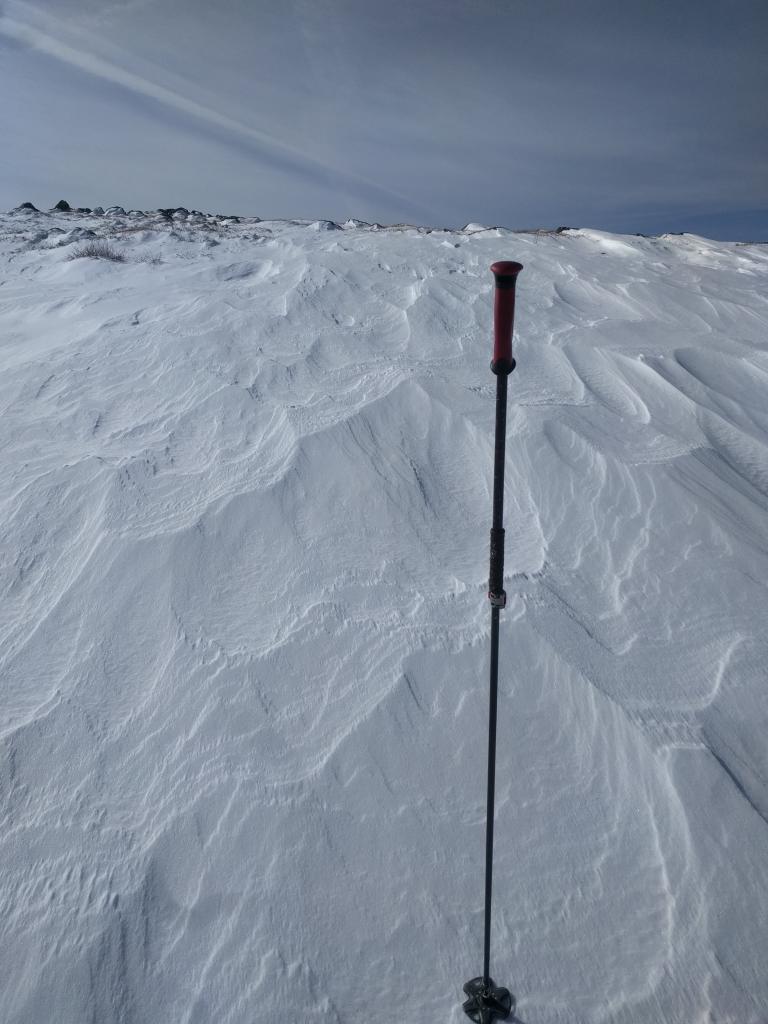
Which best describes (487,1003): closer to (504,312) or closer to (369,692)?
(369,692)

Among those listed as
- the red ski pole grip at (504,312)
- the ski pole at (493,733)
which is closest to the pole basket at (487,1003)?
the ski pole at (493,733)

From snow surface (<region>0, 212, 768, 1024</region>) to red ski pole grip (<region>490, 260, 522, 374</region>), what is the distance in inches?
40.2

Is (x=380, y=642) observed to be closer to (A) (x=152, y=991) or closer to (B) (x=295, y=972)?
(B) (x=295, y=972)

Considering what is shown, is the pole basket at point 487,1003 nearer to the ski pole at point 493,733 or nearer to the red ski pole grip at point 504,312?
the ski pole at point 493,733

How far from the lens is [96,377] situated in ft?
11.0

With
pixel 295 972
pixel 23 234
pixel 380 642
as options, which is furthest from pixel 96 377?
pixel 23 234

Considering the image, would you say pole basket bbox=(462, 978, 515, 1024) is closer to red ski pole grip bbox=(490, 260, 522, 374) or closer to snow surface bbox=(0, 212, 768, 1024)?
snow surface bbox=(0, 212, 768, 1024)

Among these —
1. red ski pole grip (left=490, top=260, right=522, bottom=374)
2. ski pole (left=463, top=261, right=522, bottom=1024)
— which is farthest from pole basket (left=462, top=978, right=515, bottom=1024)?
red ski pole grip (left=490, top=260, right=522, bottom=374)

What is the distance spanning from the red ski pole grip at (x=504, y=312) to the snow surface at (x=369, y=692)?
1022mm

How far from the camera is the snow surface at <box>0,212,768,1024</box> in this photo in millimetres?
1319

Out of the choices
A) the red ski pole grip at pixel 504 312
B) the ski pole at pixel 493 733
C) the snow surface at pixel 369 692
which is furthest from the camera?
the snow surface at pixel 369 692

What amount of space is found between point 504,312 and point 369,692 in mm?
1137

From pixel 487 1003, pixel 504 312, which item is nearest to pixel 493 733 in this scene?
pixel 487 1003

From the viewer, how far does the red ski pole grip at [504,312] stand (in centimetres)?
104
